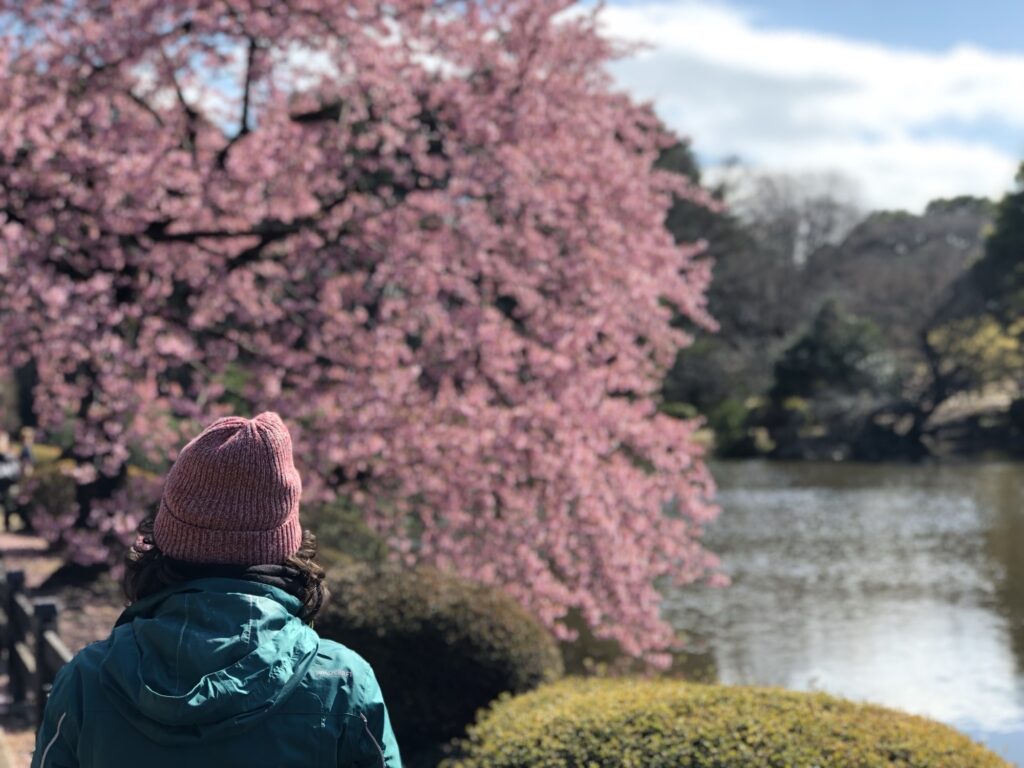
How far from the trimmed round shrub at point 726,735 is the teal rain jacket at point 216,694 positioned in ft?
7.48

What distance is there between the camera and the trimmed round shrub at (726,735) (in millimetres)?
3713

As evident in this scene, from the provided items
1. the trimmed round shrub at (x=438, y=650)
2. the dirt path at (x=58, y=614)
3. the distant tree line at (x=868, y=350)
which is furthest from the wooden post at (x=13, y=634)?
the distant tree line at (x=868, y=350)

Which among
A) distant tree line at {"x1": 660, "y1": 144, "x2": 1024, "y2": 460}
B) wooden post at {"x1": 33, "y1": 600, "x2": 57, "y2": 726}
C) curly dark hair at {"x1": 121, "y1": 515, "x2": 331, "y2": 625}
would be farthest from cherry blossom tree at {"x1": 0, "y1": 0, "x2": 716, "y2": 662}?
distant tree line at {"x1": 660, "y1": 144, "x2": 1024, "y2": 460}

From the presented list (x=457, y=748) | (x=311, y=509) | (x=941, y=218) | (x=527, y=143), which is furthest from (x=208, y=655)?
(x=941, y=218)

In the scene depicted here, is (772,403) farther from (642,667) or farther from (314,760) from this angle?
(314,760)

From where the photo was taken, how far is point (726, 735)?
381 centimetres

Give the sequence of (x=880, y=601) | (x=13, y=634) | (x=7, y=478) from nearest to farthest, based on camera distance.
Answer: (x=13, y=634), (x=880, y=601), (x=7, y=478)

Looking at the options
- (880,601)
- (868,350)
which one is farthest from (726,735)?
(868,350)

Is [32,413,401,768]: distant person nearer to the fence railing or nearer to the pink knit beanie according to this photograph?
the pink knit beanie

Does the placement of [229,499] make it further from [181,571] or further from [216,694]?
[216,694]

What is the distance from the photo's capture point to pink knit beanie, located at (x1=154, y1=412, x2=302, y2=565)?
1.73m

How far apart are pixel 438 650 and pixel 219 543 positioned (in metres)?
4.36

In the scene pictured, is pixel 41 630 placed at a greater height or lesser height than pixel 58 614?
greater

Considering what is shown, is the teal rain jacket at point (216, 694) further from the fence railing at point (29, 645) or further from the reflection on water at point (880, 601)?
the reflection on water at point (880, 601)
